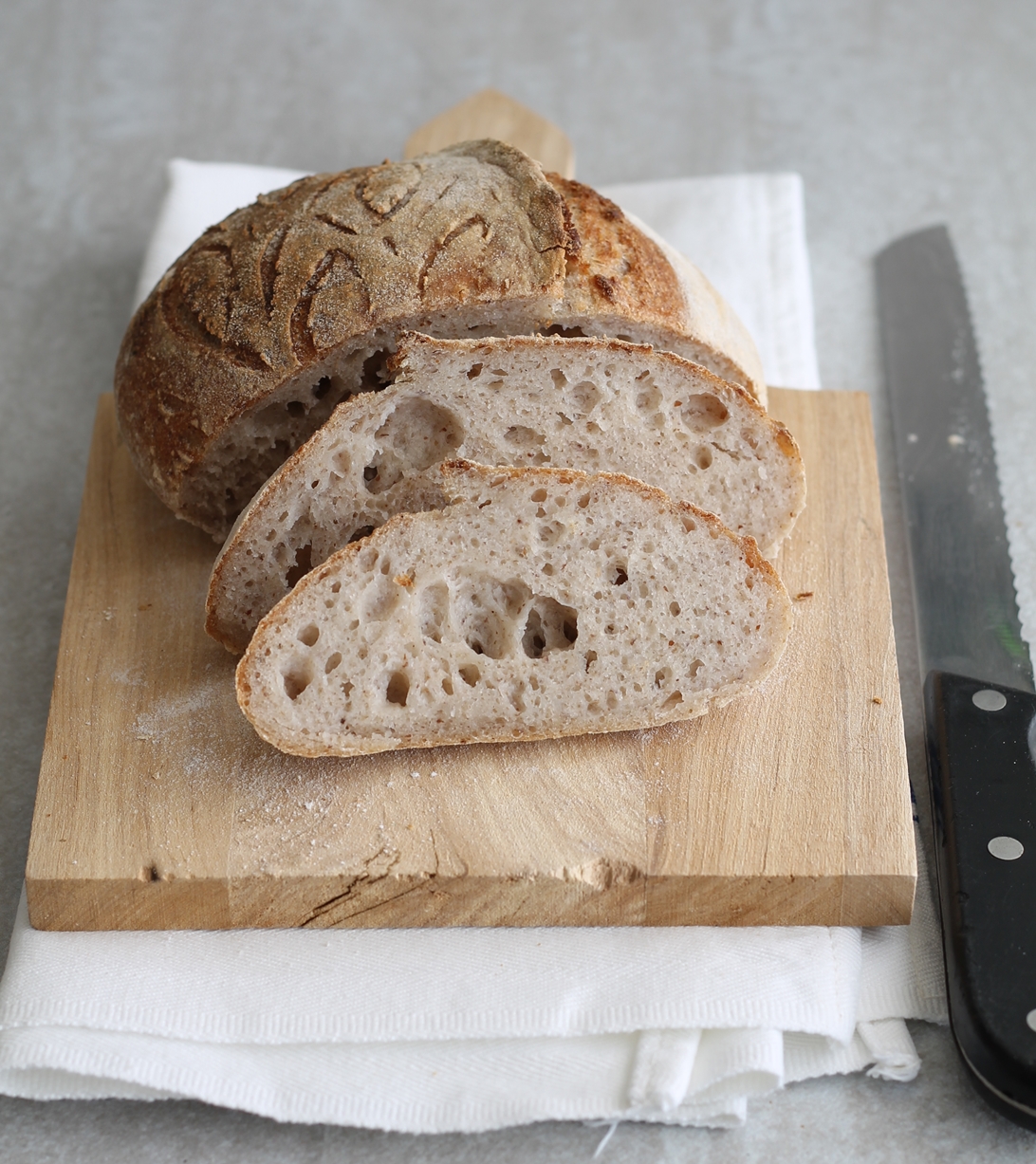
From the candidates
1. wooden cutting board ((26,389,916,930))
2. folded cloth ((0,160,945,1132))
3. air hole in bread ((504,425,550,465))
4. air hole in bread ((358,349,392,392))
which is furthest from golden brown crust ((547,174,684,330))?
folded cloth ((0,160,945,1132))

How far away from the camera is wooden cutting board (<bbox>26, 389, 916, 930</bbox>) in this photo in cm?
247

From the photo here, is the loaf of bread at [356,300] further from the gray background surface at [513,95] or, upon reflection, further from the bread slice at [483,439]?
the gray background surface at [513,95]

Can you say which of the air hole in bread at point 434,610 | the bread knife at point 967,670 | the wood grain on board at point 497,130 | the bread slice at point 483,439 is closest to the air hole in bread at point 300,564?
the bread slice at point 483,439

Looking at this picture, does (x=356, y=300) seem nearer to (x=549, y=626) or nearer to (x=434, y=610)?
(x=434, y=610)

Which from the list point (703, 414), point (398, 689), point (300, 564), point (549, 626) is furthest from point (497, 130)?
point (398, 689)

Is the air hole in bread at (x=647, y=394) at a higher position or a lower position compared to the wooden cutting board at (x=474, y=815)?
higher

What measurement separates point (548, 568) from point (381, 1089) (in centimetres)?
97

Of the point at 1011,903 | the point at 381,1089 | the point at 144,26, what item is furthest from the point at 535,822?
the point at 144,26

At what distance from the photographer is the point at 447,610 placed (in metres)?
2.60

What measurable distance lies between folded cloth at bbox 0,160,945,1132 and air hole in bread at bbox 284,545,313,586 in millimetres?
722

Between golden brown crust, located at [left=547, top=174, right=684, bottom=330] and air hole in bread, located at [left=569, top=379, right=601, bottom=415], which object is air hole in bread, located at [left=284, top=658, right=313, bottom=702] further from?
golden brown crust, located at [left=547, top=174, right=684, bottom=330]

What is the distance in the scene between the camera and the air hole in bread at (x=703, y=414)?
2822 millimetres

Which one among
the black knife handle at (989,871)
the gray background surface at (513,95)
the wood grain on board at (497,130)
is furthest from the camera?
the wood grain on board at (497,130)

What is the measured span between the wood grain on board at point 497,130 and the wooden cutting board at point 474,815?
6.06 ft
